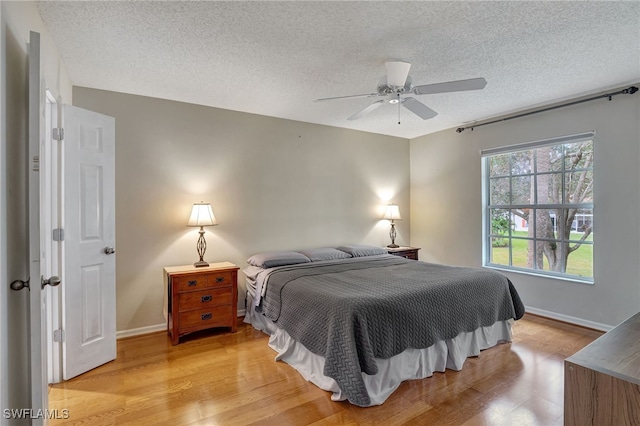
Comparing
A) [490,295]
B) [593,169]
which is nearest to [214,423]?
[490,295]

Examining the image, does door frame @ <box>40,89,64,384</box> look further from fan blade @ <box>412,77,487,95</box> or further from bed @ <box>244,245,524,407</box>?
fan blade @ <box>412,77,487,95</box>

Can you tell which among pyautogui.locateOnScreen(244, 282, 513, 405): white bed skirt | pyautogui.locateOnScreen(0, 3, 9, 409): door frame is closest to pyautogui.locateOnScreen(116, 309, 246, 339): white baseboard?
pyautogui.locateOnScreen(244, 282, 513, 405): white bed skirt

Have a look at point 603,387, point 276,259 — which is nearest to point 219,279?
point 276,259

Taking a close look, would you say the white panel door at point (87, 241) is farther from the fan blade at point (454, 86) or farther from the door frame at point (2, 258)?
the fan blade at point (454, 86)

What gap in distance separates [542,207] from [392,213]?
6.17 feet

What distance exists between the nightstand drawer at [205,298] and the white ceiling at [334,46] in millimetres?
2015

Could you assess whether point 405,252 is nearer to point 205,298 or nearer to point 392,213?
point 392,213

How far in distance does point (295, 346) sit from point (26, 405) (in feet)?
5.41

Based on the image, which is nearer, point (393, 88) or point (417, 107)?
point (393, 88)

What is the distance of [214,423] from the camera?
1.89 metres

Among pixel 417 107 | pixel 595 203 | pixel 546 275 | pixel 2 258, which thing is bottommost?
pixel 546 275

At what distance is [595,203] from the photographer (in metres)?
3.33

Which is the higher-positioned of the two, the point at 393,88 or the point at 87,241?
the point at 393,88

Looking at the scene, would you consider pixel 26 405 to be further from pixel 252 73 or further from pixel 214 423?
pixel 252 73
